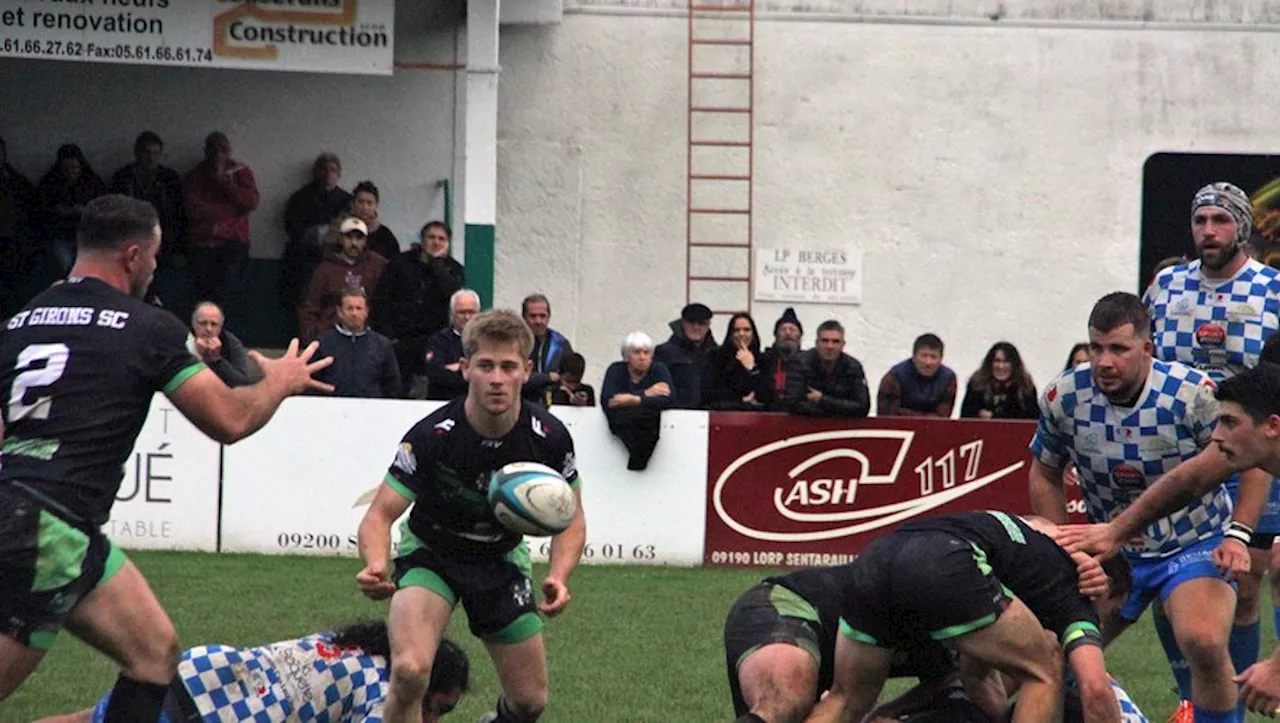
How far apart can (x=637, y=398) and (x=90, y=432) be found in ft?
27.8

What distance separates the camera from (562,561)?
797cm

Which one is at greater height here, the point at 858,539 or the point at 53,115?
the point at 53,115

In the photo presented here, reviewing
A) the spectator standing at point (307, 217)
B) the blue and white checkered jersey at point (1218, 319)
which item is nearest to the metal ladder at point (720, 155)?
the spectator standing at point (307, 217)

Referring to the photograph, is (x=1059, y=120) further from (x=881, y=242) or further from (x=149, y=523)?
(x=149, y=523)

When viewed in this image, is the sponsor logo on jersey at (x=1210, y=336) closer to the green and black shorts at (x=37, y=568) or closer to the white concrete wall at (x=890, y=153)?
the green and black shorts at (x=37, y=568)

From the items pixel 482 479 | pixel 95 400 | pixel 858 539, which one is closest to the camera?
pixel 95 400

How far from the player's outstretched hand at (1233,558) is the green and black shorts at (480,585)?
2618 mm

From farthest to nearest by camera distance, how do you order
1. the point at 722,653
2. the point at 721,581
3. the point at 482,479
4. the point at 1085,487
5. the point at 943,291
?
the point at 943,291, the point at 721,581, the point at 722,653, the point at 1085,487, the point at 482,479

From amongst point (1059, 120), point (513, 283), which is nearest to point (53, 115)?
point (513, 283)

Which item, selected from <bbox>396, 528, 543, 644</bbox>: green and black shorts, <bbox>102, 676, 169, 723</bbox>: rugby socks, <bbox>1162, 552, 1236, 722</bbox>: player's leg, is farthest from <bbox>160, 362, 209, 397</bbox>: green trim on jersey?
<bbox>1162, 552, 1236, 722</bbox>: player's leg

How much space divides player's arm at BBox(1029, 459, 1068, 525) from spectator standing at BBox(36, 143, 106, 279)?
11.2 m

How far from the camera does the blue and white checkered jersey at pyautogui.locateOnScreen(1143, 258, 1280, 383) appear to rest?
30.5ft

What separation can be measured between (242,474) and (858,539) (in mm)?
4475

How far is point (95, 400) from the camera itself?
22.2ft
